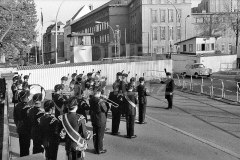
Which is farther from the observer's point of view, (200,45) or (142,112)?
(200,45)

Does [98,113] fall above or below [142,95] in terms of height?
below

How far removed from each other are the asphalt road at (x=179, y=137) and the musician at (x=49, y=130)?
1807 mm

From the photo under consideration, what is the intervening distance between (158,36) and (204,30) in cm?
1004

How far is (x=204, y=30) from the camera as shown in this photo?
70875 millimetres

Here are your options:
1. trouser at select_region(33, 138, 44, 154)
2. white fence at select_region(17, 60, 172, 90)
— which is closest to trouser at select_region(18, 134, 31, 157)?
trouser at select_region(33, 138, 44, 154)

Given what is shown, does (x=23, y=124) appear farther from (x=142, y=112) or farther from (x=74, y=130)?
(x=142, y=112)

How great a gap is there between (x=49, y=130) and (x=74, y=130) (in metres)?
0.51

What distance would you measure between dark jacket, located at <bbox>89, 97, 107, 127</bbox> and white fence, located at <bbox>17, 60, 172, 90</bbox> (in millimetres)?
16056

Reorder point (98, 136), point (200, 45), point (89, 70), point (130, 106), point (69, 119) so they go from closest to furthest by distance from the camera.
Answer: point (69, 119) → point (98, 136) → point (130, 106) → point (89, 70) → point (200, 45)

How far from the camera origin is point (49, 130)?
22.1 ft

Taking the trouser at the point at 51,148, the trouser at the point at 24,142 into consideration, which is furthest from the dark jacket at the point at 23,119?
the trouser at the point at 51,148

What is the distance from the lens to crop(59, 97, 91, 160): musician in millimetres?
6715

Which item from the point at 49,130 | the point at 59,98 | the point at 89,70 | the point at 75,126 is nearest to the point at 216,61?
the point at 89,70

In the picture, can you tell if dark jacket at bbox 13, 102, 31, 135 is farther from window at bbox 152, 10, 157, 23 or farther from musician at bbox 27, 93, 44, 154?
window at bbox 152, 10, 157, 23
